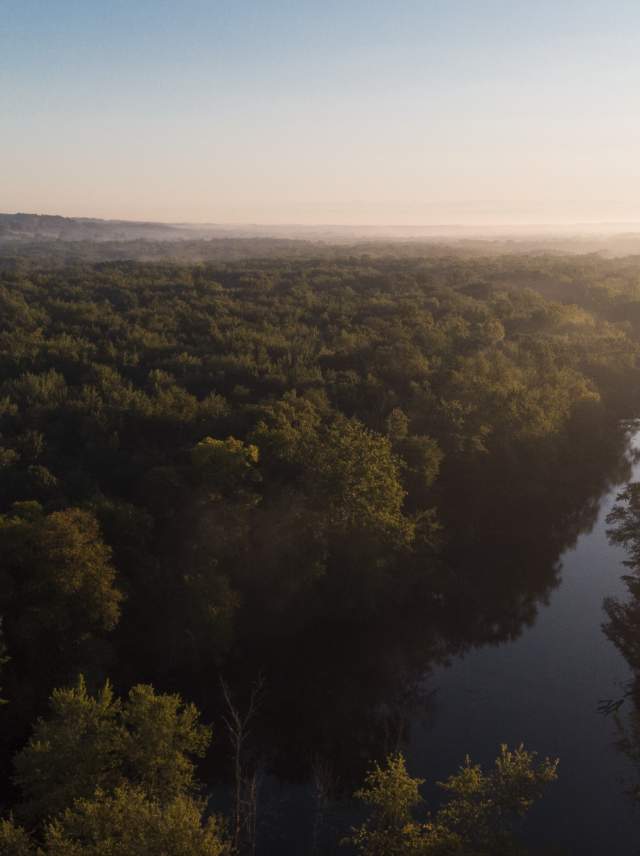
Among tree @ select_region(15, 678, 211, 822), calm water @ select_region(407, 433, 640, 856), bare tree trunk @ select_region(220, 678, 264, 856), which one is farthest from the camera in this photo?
calm water @ select_region(407, 433, 640, 856)

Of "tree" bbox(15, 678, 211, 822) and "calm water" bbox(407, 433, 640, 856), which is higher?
"tree" bbox(15, 678, 211, 822)

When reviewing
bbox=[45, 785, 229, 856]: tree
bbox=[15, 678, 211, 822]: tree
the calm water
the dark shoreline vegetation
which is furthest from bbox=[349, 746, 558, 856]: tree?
the calm water

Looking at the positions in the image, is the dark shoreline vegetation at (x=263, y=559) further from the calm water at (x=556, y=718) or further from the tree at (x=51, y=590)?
the calm water at (x=556, y=718)

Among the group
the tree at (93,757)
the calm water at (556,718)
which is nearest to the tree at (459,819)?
the tree at (93,757)

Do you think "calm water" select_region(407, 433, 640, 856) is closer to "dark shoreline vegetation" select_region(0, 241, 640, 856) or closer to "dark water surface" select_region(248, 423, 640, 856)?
"dark water surface" select_region(248, 423, 640, 856)

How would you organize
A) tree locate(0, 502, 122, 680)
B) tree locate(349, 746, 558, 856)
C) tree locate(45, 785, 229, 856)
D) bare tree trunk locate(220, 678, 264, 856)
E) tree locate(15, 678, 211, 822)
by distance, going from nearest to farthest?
tree locate(45, 785, 229, 856) < tree locate(349, 746, 558, 856) < bare tree trunk locate(220, 678, 264, 856) < tree locate(15, 678, 211, 822) < tree locate(0, 502, 122, 680)

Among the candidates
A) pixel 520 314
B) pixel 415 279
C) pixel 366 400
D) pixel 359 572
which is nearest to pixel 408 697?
pixel 359 572

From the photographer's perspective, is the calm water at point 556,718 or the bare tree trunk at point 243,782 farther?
the calm water at point 556,718

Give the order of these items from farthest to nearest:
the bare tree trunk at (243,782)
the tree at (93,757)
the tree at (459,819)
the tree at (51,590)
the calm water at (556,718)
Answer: the tree at (51,590)
the calm water at (556,718)
the tree at (93,757)
the bare tree trunk at (243,782)
the tree at (459,819)
